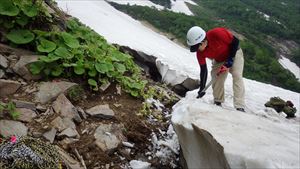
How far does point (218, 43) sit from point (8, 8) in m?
3.71

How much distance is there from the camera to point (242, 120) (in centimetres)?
449

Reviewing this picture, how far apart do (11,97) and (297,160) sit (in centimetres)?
417

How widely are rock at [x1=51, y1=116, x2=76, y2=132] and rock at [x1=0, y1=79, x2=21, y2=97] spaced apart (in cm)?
95

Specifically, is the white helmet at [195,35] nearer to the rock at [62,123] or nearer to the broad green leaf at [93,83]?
the broad green leaf at [93,83]

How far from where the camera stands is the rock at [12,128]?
4816mm

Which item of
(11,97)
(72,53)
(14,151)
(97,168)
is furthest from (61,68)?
(14,151)

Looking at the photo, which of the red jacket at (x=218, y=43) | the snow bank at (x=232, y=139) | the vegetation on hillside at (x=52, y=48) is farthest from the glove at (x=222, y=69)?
the snow bank at (x=232, y=139)

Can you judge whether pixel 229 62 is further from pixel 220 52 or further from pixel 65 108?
pixel 65 108

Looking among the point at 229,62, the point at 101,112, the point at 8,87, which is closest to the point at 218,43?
the point at 229,62

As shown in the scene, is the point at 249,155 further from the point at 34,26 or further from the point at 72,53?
the point at 34,26

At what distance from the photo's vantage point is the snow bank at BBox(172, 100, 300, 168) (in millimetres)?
3670

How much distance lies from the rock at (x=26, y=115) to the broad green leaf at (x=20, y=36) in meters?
1.46

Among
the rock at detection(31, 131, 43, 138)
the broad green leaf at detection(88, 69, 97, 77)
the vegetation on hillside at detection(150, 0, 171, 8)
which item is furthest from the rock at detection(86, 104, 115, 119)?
the vegetation on hillside at detection(150, 0, 171, 8)

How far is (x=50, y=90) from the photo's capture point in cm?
587
